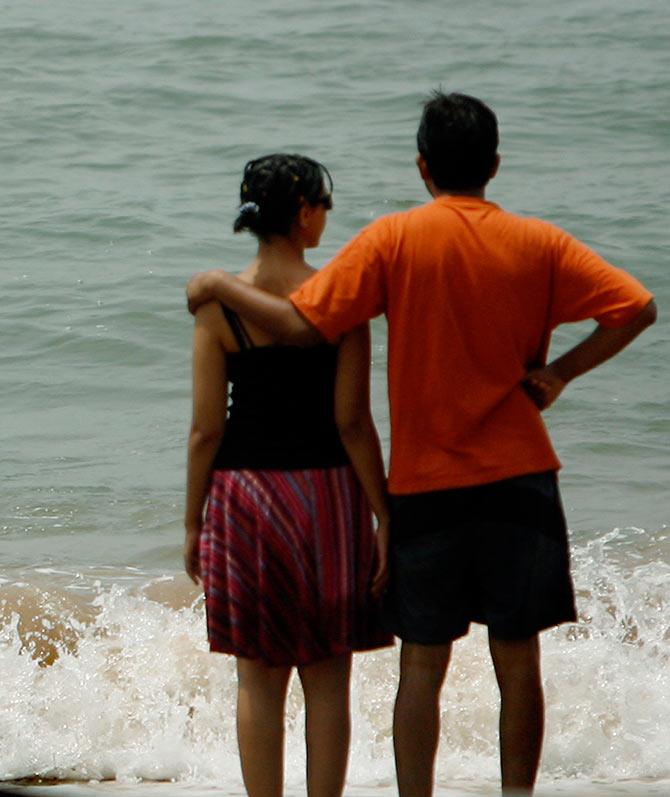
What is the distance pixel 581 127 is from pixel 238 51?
367cm

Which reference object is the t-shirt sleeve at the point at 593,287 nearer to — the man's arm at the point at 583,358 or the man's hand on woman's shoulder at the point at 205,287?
the man's arm at the point at 583,358

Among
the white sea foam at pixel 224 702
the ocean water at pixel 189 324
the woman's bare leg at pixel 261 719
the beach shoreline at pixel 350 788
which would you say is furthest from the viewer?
the ocean water at pixel 189 324

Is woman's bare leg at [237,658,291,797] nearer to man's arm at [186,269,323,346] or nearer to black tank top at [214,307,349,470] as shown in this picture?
black tank top at [214,307,349,470]

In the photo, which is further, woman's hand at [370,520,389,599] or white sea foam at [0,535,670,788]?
white sea foam at [0,535,670,788]

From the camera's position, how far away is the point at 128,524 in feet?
→ 21.9

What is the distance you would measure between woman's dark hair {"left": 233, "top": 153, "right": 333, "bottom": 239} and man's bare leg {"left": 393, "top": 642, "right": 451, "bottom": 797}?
0.88m

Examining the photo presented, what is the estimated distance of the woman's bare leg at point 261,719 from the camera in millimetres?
3152

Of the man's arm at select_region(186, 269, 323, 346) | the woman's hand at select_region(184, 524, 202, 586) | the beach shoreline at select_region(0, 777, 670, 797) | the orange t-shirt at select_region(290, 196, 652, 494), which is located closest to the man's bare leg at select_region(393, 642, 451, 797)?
the orange t-shirt at select_region(290, 196, 652, 494)

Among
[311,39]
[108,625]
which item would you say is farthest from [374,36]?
→ [108,625]

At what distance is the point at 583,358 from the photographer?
303cm

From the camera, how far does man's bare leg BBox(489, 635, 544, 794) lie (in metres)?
3.06

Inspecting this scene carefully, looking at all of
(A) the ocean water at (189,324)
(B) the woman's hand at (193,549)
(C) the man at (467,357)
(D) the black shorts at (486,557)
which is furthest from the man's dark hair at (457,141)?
(A) the ocean water at (189,324)

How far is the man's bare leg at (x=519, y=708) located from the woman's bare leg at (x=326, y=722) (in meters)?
0.32

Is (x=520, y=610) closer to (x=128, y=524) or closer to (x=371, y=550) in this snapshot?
(x=371, y=550)
